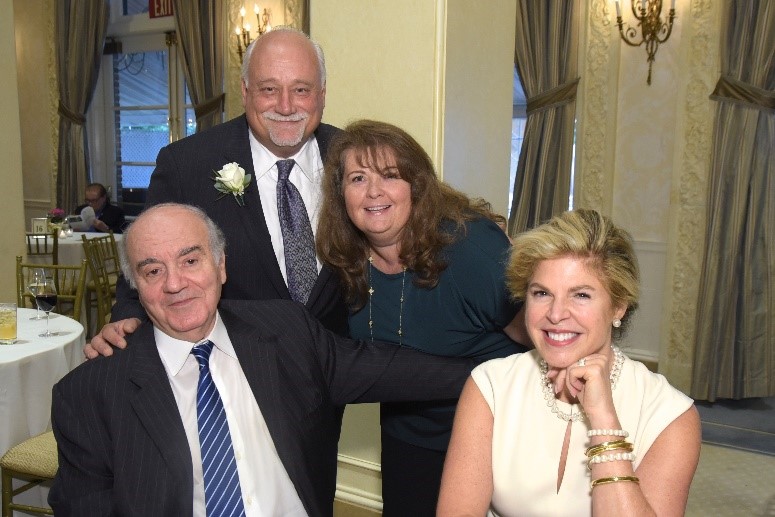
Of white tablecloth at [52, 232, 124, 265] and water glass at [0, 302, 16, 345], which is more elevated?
water glass at [0, 302, 16, 345]

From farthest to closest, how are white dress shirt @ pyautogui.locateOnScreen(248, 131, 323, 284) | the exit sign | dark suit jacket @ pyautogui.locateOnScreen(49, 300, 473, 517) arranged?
the exit sign, white dress shirt @ pyautogui.locateOnScreen(248, 131, 323, 284), dark suit jacket @ pyautogui.locateOnScreen(49, 300, 473, 517)

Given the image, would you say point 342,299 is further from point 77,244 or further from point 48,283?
point 77,244

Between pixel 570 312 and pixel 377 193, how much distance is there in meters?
0.66

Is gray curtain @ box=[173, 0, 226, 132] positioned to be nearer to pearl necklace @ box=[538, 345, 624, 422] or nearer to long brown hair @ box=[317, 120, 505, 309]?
long brown hair @ box=[317, 120, 505, 309]

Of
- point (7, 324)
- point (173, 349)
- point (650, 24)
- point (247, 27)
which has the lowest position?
point (7, 324)

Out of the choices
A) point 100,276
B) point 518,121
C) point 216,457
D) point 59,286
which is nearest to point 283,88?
point 216,457

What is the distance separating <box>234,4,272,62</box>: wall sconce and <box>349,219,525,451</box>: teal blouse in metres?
5.98

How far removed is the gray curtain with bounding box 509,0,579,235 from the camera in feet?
20.0

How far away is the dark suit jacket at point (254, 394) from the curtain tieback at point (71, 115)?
872cm

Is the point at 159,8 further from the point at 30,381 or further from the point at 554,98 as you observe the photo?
the point at 30,381

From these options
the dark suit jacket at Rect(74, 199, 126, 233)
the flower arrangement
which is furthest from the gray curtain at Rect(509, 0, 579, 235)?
the dark suit jacket at Rect(74, 199, 126, 233)

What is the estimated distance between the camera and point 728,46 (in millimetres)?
5039

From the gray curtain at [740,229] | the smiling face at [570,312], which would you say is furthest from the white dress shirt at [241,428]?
the gray curtain at [740,229]

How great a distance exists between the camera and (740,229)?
16.8 feet
